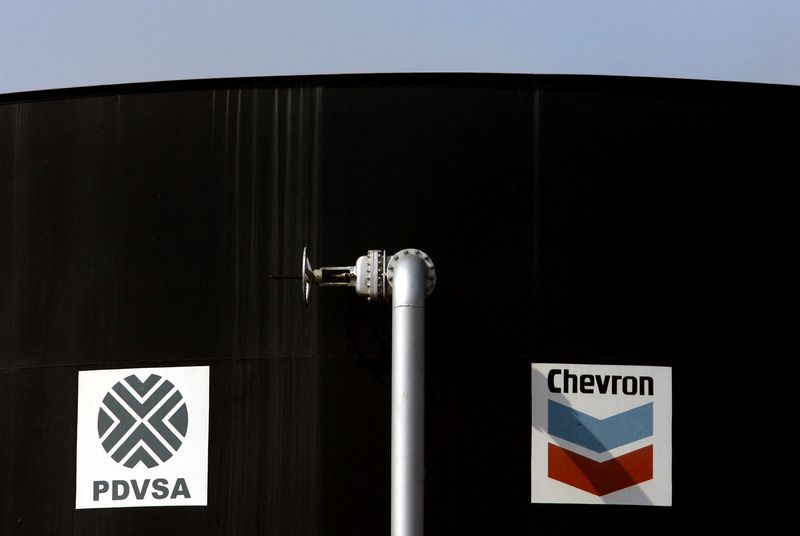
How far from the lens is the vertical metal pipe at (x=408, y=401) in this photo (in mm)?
13180

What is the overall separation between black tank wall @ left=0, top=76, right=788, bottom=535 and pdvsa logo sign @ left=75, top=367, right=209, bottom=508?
0.36 feet

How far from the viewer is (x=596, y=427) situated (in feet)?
46.2

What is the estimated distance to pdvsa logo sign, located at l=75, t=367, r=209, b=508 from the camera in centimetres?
1425

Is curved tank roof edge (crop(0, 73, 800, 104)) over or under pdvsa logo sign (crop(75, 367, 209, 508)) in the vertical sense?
over

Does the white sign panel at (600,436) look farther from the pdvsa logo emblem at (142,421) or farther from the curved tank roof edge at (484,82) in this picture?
the pdvsa logo emblem at (142,421)

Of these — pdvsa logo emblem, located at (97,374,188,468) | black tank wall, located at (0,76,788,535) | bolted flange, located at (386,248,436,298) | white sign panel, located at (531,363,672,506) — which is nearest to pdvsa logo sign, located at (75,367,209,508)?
pdvsa logo emblem, located at (97,374,188,468)

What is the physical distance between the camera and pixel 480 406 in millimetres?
14188

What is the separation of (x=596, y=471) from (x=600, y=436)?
27 cm

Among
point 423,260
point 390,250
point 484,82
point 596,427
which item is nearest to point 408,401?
point 423,260

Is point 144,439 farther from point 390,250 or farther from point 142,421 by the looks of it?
point 390,250

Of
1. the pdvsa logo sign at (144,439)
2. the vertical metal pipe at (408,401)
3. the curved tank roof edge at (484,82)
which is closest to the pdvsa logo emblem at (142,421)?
the pdvsa logo sign at (144,439)

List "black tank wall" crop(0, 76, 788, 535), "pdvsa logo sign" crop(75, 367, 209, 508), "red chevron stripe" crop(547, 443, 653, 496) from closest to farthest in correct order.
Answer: "red chevron stripe" crop(547, 443, 653, 496), "black tank wall" crop(0, 76, 788, 535), "pdvsa logo sign" crop(75, 367, 209, 508)

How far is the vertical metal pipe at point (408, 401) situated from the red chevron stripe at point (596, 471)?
1.28 m

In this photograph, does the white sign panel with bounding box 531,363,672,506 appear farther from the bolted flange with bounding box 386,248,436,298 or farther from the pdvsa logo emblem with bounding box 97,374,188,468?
the pdvsa logo emblem with bounding box 97,374,188,468
